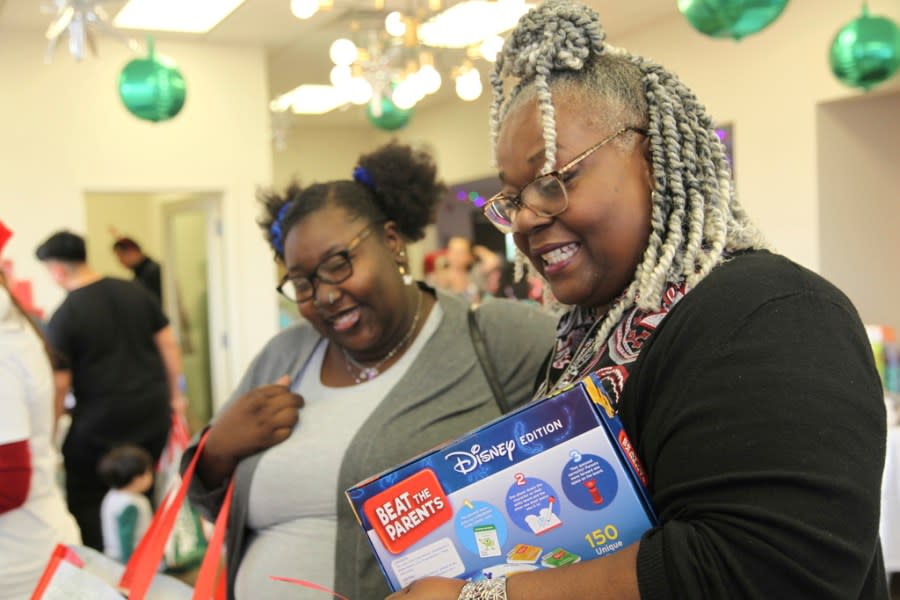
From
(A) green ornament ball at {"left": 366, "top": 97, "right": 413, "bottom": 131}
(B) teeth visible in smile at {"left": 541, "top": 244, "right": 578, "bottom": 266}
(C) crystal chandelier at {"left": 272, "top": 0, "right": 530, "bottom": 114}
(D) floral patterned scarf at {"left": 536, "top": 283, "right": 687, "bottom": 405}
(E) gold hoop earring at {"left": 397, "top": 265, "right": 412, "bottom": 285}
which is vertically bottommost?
(D) floral patterned scarf at {"left": 536, "top": 283, "right": 687, "bottom": 405}

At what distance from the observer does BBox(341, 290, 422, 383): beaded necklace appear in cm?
170

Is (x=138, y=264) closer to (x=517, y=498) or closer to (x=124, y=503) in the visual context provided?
(x=124, y=503)

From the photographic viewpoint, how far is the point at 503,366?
1.66 m

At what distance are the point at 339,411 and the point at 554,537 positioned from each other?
783mm

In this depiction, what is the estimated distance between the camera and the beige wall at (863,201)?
214 inches

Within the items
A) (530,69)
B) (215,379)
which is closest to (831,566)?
(530,69)

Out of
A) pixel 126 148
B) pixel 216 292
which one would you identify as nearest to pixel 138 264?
pixel 216 292

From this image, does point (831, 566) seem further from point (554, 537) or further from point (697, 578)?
point (554, 537)

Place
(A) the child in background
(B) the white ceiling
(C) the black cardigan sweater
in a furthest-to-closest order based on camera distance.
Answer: (B) the white ceiling → (A) the child in background → (C) the black cardigan sweater

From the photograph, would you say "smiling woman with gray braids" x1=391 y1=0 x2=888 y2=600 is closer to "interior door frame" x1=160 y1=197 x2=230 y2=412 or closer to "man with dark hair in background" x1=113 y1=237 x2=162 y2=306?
"man with dark hair in background" x1=113 y1=237 x2=162 y2=306

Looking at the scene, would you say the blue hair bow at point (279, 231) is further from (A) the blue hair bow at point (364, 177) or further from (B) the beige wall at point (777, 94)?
(B) the beige wall at point (777, 94)

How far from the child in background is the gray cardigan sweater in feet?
6.98

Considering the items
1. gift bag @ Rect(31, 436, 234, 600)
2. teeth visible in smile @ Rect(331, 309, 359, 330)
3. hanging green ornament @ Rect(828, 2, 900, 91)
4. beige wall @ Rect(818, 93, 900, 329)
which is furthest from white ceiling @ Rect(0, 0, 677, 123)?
gift bag @ Rect(31, 436, 234, 600)

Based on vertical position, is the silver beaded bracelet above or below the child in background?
above
